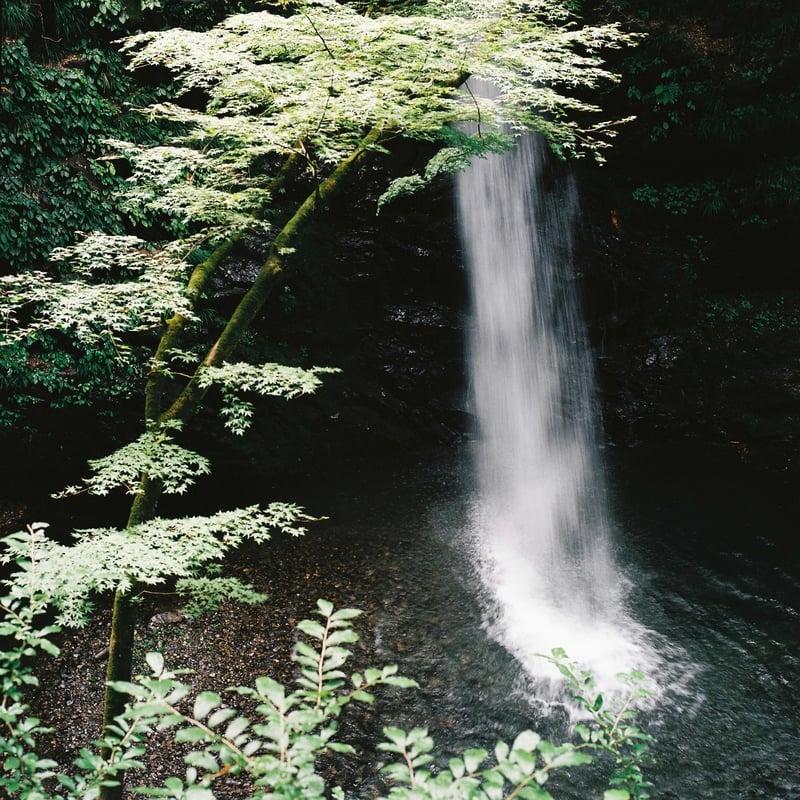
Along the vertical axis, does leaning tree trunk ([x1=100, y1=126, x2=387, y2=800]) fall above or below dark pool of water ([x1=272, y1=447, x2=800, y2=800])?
above

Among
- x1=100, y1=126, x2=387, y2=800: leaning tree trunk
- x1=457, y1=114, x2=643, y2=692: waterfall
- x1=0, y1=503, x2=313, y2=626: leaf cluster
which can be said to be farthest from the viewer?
x1=457, y1=114, x2=643, y2=692: waterfall

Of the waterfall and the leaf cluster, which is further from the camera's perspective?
the waterfall

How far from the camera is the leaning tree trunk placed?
10.1 feet

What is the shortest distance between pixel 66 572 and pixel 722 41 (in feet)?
41.2

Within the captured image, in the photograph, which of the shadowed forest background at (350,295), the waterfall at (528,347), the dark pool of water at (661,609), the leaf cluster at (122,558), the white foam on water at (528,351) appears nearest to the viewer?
the leaf cluster at (122,558)

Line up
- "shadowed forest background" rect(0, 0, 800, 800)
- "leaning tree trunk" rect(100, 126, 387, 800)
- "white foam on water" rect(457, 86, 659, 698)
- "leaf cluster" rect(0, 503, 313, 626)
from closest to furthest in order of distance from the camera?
"leaf cluster" rect(0, 503, 313, 626), "leaning tree trunk" rect(100, 126, 387, 800), "shadowed forest background" rect(0, 0, 800, 800), "white foam on water" rect(457, 86, 659, 698)

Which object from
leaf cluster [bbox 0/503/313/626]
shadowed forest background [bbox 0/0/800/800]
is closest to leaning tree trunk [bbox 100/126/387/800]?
shadowed forest background [bbox 0/0/800/800]

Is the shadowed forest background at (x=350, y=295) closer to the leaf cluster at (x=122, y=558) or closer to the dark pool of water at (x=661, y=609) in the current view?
the dark pool of water at (x=661, y=609)

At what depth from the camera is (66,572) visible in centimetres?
244

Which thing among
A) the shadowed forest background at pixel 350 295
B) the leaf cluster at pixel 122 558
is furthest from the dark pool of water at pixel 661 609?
the leaf cluster at pixel 122 558

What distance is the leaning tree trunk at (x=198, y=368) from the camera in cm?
309

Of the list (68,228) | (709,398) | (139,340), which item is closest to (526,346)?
(709,398)

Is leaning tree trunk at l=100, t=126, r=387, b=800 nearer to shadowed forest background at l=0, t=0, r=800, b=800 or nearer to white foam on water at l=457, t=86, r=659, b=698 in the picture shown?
shadowed forest background at l=0, t=0, r=800, b=800

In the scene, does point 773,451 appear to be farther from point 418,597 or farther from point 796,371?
point 418,597
